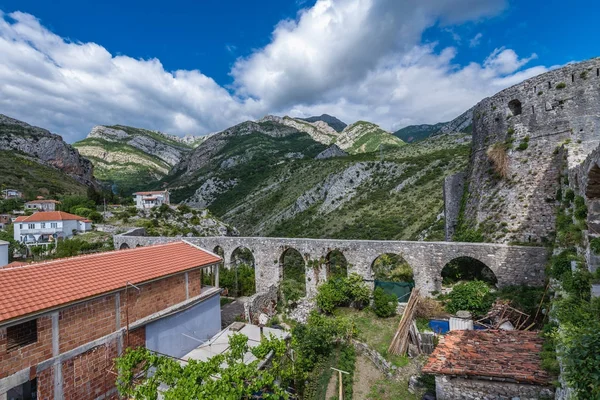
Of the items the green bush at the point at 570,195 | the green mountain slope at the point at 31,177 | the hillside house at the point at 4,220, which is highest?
the green mountain slope at the point at 31,177

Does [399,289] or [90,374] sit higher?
[90,374]

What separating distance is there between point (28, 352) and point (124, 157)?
179 metres

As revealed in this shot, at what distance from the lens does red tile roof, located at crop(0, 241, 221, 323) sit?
8.22 metres

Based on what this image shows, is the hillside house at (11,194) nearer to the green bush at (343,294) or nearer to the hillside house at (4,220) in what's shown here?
the hillside house at (4,220)

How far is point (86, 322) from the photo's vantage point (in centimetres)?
938

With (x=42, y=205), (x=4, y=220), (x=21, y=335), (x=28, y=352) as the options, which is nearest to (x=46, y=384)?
(x=28, y=352)

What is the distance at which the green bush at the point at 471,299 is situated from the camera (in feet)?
48.9

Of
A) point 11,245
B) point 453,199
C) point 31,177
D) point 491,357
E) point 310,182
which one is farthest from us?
point 31,177

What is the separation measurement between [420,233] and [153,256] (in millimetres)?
26351

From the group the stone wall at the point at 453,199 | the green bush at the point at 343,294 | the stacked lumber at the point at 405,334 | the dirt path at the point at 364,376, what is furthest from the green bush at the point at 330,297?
the stone wall at the point at 453,199

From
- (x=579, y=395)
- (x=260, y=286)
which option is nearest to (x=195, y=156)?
(x=260, y=286)

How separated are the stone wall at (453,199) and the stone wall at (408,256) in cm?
566

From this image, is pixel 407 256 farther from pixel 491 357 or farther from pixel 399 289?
pixel 491 357

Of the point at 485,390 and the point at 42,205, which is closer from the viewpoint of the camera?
the point at 485,390
